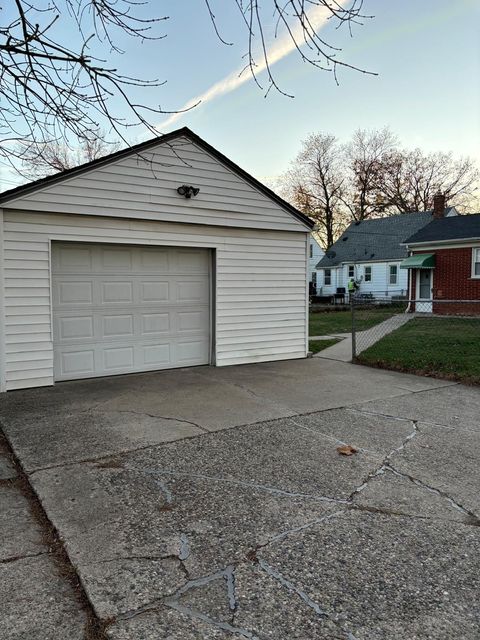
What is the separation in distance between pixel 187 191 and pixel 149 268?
149cm

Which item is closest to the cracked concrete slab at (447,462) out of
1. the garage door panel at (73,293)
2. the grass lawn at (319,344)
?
the garage door panel at (73,293)

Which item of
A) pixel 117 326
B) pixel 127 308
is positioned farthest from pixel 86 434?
pixel 127 308

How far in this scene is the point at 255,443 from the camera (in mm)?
4379

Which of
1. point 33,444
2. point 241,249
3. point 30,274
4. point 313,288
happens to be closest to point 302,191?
point 313,288

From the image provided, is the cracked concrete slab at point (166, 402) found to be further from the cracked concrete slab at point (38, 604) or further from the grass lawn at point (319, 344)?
the grass lawn at point (319, 344)

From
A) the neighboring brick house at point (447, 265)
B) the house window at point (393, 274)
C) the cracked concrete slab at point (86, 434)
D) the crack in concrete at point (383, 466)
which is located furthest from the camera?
the house window at point (393, 274)

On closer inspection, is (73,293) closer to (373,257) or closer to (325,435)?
(325,435)

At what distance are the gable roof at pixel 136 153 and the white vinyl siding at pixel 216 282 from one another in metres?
0.24

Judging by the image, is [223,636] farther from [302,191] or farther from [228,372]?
[302,191]

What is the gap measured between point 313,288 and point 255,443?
30.8 m

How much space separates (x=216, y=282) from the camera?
27.5 ft

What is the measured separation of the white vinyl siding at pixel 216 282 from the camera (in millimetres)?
6578

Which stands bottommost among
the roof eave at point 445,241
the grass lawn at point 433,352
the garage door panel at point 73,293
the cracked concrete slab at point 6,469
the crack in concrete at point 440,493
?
the cracked concrete slab at point 6,469

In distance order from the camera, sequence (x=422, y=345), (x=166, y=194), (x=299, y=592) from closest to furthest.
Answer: (x=299, y=592)
(x=166, y=194)
(x=422, y=345)
